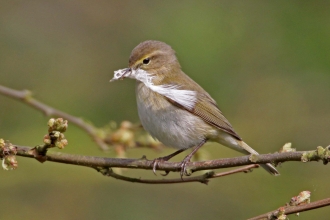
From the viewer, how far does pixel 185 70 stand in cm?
636

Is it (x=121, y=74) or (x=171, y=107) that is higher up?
(x=121, y=74)

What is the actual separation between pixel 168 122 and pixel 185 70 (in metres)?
2.55

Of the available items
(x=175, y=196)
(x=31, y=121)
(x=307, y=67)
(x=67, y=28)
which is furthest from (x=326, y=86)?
(x=67, y=28)

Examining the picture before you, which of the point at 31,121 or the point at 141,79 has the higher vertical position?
the point at 31,121

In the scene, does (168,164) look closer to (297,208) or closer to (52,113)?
(297,208)

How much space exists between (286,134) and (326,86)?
0.91m

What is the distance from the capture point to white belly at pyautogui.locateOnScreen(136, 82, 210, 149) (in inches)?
151

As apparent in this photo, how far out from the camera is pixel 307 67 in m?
6.26

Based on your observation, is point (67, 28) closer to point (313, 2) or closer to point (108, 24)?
point (108, 24)

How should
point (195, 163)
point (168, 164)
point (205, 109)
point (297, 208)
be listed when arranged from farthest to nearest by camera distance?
point (205, 109), point (168, 164), point (195, 163), point (297, 208)

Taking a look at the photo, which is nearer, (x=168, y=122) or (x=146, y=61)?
(x=168, y=122)

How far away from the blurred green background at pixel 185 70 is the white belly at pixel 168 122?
2.66 feet

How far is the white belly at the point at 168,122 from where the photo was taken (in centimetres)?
384

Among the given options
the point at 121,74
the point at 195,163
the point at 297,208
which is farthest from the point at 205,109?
the point at 297,208
